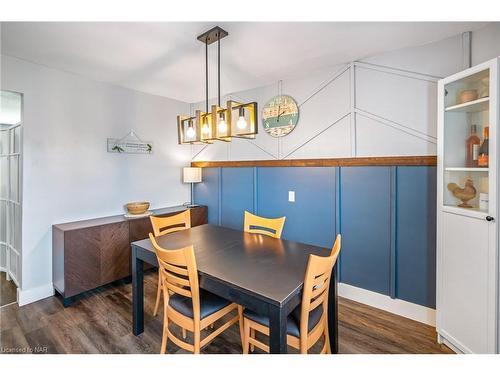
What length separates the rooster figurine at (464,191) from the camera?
6.00 feet

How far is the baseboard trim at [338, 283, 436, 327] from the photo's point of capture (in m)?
2.14

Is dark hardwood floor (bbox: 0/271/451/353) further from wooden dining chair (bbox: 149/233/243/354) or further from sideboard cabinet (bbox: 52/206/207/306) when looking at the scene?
wooden dining chair (bbox: 149/233/243/354)

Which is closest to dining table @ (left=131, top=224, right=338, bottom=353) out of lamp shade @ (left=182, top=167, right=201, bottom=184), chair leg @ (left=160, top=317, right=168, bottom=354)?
chair leg @ (left=160, top=317, right=168, bottom=354)

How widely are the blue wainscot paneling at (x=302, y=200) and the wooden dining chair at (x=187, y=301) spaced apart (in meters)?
1.43

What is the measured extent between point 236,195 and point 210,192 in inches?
21.6

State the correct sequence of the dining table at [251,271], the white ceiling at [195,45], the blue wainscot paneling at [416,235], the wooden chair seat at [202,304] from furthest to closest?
the blue wainscot paneling at [416,235] < the white ceiling at [195,45] < the wooden chair seat at [202,304] < the dining table at [251,271]

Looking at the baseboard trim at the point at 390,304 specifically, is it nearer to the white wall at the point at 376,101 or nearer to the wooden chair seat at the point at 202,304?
the white wall at the point at 376,101

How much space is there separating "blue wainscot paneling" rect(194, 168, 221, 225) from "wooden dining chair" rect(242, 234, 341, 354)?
227 cm

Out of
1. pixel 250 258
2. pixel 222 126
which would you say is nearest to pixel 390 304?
pixel 250 258

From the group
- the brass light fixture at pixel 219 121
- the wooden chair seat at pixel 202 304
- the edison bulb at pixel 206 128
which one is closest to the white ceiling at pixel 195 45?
the brass light fixture at pixel 219 121

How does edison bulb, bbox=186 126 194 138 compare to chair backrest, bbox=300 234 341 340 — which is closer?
chair backrest, bbox=300 234 341 340
